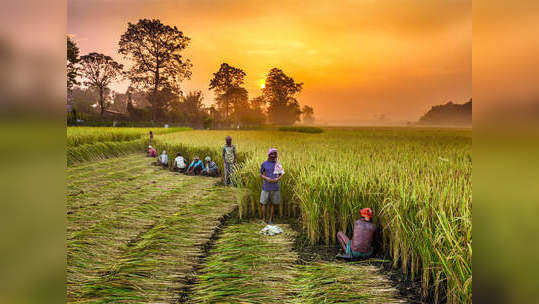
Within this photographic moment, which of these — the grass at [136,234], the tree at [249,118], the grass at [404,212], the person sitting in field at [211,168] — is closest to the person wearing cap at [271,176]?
the grass at [404,212]

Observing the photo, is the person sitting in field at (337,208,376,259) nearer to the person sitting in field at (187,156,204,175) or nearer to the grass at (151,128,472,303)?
the grass at (151,128,472,303)

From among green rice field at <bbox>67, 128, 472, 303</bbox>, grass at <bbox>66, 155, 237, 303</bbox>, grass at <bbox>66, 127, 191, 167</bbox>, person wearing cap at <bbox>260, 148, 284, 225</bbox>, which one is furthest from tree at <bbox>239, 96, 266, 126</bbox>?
person wearing cap at <bbox>260, 148, 284, 225</bbox>

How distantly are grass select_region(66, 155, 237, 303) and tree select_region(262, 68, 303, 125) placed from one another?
1298cm

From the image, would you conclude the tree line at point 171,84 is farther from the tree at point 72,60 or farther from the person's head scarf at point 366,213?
the person's head scarf at point 366,213

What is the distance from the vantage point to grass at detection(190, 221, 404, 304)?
263 centimetres

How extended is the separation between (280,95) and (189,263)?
1891 cm

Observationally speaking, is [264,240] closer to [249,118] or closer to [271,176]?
[271,176]

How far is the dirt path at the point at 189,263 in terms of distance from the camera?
2.70 metres

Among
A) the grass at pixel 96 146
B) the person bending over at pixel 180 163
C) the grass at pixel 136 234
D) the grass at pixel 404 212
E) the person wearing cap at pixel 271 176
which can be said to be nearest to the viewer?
the grass at pixel 404 212

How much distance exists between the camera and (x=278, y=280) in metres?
2.96

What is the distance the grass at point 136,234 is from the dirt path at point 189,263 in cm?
1
